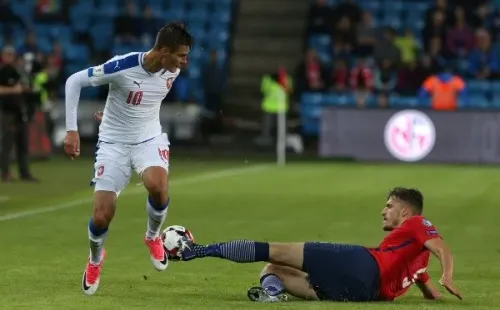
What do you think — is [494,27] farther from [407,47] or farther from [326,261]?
[326,261]

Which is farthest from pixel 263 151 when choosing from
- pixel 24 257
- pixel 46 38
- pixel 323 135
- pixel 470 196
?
pixel 24 257

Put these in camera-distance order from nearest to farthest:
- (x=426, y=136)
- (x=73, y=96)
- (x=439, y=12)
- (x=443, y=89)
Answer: (x=73, y=96) < (x=426, y=136) < (x=443, y=89) < (x=439, y=12)

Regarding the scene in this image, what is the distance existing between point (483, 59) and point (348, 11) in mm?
3558

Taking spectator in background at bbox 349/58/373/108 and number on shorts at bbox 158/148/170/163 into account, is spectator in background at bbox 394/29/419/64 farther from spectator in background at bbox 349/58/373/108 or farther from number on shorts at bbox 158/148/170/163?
number on shorts at bbox 158/148/170/163

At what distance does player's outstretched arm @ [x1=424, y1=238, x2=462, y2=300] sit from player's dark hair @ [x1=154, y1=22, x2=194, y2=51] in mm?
2231

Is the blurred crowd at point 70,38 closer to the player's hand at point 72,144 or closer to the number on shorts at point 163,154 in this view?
the number on shorts at point 163,154

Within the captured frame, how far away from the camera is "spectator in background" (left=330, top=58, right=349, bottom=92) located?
31.9 m

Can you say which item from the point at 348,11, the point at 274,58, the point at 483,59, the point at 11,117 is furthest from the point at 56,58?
the point at 11,117

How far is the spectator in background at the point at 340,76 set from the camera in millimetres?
31922

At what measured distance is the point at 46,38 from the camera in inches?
1405

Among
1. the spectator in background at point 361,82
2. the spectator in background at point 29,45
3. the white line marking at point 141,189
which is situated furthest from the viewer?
the spectator in background at point 29,45

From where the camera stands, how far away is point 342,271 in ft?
29.6

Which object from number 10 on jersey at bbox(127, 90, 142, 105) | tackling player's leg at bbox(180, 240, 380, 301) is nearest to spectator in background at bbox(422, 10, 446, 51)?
number 10 on jersey at bbox(127, 90, 142, 105)

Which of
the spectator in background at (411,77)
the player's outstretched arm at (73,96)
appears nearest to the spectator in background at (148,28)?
the spectator in background at (411,77)
